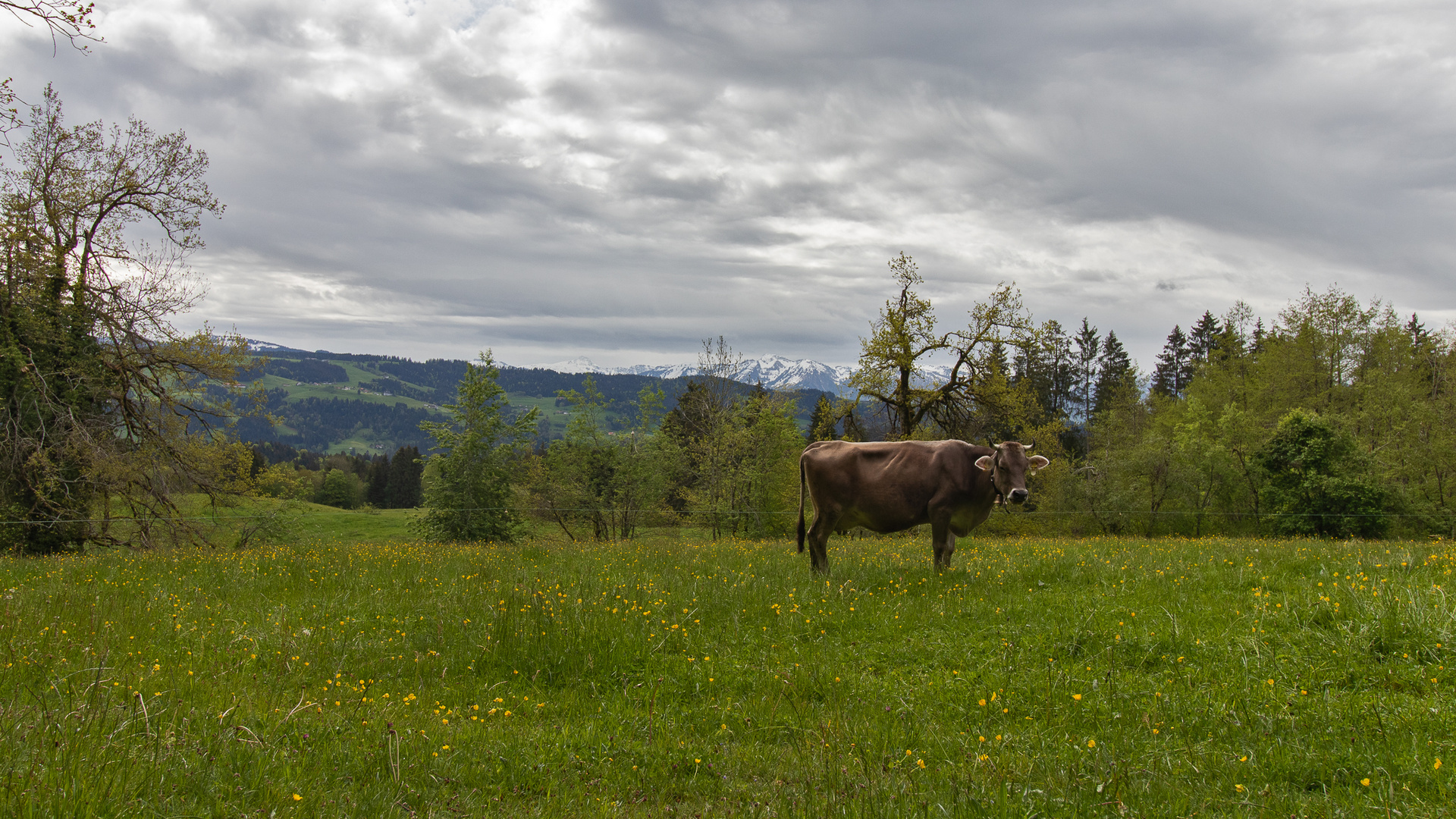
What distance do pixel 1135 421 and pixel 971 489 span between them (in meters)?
64.2

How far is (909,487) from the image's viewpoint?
11742 millimetres

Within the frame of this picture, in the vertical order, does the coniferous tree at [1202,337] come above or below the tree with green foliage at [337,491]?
above

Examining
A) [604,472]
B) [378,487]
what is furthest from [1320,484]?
[378,487]

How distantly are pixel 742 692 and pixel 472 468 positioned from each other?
3141 centimetres

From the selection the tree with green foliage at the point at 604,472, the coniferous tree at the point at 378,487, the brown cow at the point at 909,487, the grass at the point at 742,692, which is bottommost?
the coniferous tree at the point at 378,487

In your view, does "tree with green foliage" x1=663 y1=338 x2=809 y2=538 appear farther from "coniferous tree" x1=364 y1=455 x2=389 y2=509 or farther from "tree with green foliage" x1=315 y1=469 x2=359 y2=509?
"coniferous tree" x1=364 y1=455 x2=389 y2=509

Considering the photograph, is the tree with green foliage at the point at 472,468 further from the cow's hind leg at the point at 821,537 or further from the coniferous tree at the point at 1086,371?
the coniferous tree at the point at 1086,371

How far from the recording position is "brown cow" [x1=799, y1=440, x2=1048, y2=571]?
448 inches

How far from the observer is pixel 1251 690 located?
17.8 feet

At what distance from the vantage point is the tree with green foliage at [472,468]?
3341 centimetres

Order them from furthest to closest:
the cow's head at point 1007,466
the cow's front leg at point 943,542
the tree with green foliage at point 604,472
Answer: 1. the tree with green foliage at point 604,472
2. the cow's front leg at point 943,542
3. the cow's head at point 1007,466

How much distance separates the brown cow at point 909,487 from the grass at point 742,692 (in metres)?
1.58

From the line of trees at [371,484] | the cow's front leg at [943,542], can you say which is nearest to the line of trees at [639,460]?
the cow's front leg at [943,542]

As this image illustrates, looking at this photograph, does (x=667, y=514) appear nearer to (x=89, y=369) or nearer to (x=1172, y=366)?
(x=89, y=369)
